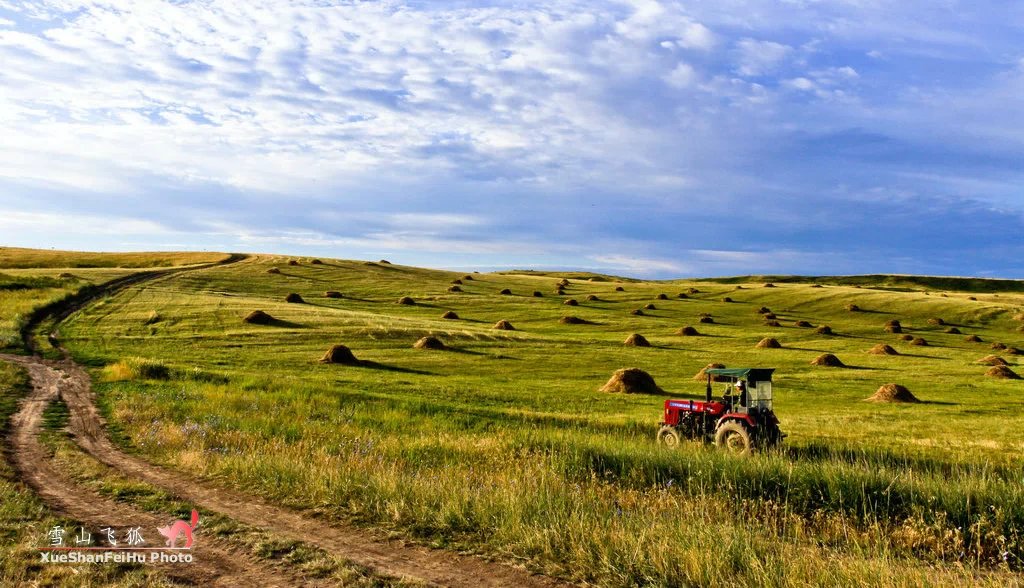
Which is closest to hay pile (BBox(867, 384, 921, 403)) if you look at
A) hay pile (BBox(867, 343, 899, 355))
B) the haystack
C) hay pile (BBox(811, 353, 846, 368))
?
hay pile (BBox(811, 353, 846, 368))

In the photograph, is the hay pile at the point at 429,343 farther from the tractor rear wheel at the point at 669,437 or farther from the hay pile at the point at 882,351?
the hay pile at the point at 882,351

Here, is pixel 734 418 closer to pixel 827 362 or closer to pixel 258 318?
pixel 827 362

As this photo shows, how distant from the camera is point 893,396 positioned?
29641 mm

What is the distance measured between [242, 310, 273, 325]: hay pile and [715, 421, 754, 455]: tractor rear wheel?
3918 centimetres

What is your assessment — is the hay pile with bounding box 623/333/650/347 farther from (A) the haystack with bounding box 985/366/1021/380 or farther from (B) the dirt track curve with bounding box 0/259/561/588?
(B) the dirt track curve with bounding box 0/259/561/588

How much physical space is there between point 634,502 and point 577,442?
13.1ft

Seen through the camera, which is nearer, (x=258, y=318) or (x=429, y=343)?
(x=429, y=343)

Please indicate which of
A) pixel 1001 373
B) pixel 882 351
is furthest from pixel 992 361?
pixel 882 351

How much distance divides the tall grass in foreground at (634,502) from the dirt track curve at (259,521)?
1.30 ft

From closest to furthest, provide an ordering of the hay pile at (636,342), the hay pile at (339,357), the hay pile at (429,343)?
1. the hay pile at (339,357)
2. the hay pile at (429,343)
3. the hay pile at (636,342)

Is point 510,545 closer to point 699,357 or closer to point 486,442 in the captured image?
point 486,442

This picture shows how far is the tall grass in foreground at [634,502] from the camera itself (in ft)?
Result: 24.3

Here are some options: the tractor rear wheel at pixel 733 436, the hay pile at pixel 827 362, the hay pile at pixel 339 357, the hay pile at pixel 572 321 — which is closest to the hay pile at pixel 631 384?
the tractor rear wheel at pixel 733 436

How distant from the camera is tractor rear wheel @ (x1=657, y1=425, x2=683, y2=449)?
17891 millimetres
